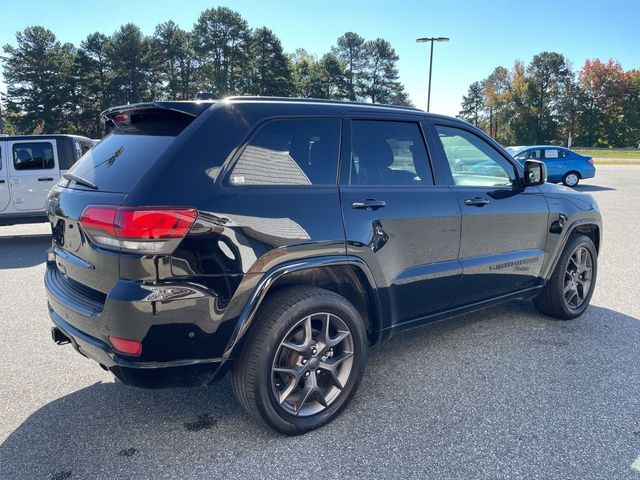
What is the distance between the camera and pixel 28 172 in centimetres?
897

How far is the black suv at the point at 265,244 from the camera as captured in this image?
2.25 m

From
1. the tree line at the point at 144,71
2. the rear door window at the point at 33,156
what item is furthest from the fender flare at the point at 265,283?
the tree line at the point at 144,71

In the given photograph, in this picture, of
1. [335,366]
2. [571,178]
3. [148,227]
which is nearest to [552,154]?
[571,178]

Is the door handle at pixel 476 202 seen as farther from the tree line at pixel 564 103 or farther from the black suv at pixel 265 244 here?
the tree line at pixel 564 103

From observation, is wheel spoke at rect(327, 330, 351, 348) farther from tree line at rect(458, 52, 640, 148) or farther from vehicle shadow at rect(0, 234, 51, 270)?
tree line at rect(458, 52, 640, 148)

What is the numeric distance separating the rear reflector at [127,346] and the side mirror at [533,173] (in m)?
3.24

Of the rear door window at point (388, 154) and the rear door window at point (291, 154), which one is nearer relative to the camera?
the rear door window at point (291, 154)

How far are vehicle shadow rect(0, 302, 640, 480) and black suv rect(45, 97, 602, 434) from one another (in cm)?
28

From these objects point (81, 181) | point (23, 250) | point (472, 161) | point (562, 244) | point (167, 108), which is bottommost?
point (23, 250)

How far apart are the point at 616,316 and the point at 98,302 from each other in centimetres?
451

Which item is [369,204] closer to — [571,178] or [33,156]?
[33,156]

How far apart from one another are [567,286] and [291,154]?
313 centimetres

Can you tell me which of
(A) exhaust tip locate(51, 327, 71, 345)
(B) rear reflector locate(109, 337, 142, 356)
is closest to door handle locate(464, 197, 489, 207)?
(B) rear reflector locate(109, 337, 142, 356)

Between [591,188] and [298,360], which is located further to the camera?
[591,188]
